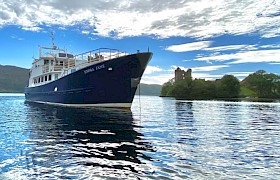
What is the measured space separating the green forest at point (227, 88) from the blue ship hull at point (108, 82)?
10626cm

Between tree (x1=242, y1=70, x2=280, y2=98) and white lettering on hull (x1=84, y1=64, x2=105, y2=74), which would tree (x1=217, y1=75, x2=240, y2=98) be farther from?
white lettering on hull (x1=84, y1=64, x2=105, y2=74)

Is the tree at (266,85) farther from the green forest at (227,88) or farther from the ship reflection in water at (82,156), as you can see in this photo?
the ship reflection in water at (82,156)

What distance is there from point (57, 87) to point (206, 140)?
96.7 ft

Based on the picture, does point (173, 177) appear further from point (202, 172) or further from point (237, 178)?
point (237, 178)

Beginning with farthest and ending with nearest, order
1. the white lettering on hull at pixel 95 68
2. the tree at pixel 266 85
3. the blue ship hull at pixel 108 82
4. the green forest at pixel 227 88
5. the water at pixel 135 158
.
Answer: the tree at pixel 266 85 < the green forest at pixel 227 88 < the white lettering on hull at pixel 95 68 < the blue ship hull at pixel 108 82 < the water at pixel 135 158

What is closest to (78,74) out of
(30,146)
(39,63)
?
(39,63)

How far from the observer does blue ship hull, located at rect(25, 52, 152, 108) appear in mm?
28484

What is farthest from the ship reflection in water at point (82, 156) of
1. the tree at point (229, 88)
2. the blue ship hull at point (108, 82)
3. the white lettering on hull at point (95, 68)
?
the tree at point (229, 88)

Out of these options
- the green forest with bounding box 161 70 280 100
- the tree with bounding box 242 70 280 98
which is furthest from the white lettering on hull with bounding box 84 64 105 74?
the tree with bounding box 242 70 280 98

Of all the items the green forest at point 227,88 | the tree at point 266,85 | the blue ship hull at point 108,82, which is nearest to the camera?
the blue ship hull at point 108,82

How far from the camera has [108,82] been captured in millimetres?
29344

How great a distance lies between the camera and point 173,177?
612 cm

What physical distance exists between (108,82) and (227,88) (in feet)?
412

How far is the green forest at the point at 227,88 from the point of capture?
143 m
